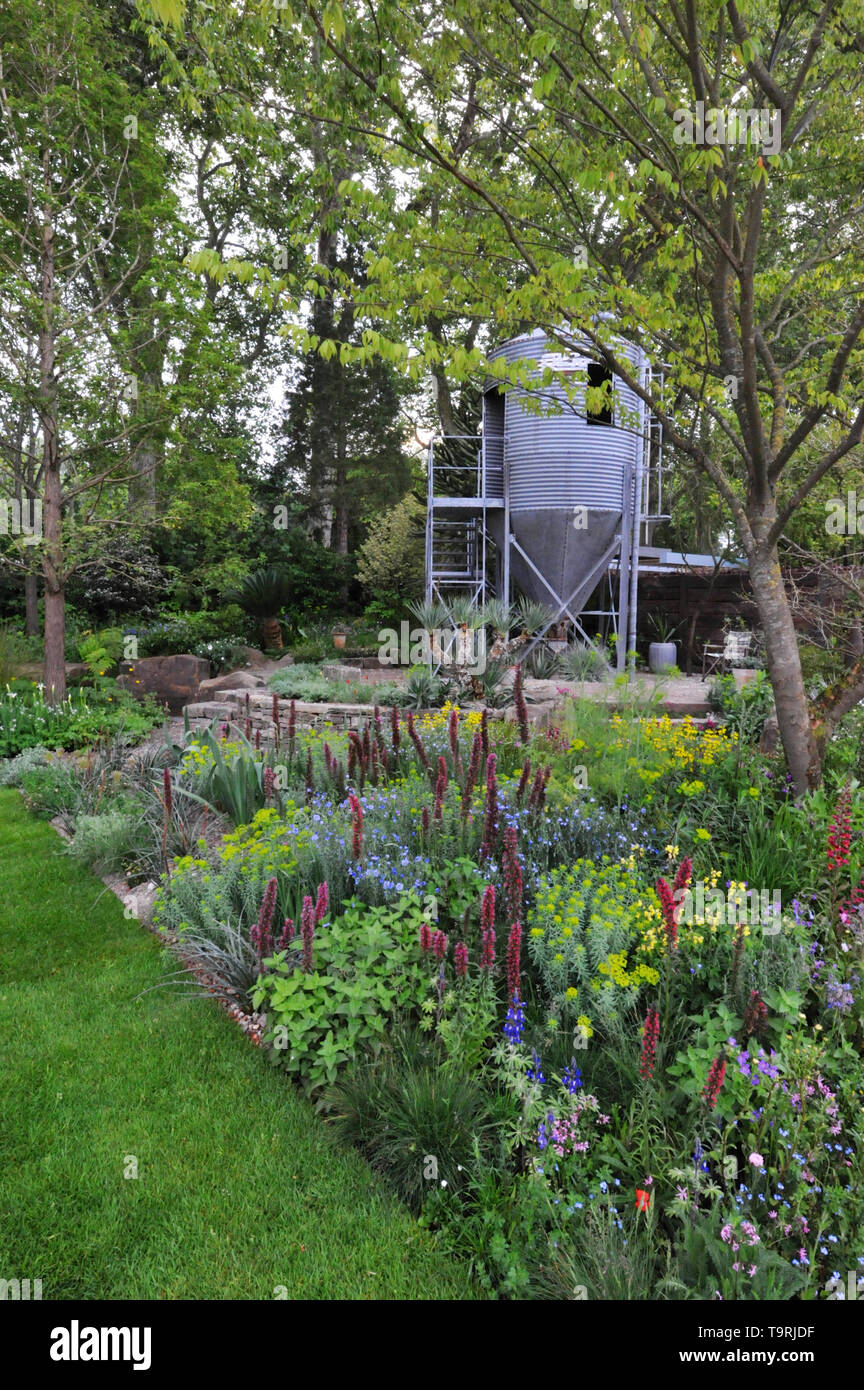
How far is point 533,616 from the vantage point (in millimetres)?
10805

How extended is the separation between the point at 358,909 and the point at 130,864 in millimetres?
2181

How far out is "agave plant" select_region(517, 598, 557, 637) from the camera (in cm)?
1078

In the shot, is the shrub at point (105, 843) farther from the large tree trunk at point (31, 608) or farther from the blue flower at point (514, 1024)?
the large tree trunk at point (31, 608)

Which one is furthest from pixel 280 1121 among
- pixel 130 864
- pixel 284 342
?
pixel 284 342

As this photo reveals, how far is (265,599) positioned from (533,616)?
6.43m

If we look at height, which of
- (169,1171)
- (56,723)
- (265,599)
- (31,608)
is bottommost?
(169,1171)

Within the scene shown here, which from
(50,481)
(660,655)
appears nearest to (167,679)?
(50,481)

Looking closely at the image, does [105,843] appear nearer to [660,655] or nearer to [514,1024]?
[514,1024]

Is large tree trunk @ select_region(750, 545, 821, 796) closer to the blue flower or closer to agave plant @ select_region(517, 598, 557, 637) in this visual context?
the blue flower

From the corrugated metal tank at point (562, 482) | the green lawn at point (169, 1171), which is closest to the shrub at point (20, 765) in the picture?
the green lawn at point (169, 1171)

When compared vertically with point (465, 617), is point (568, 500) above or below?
Result: above

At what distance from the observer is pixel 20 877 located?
4613 mm

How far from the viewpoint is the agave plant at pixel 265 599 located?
14.8m
